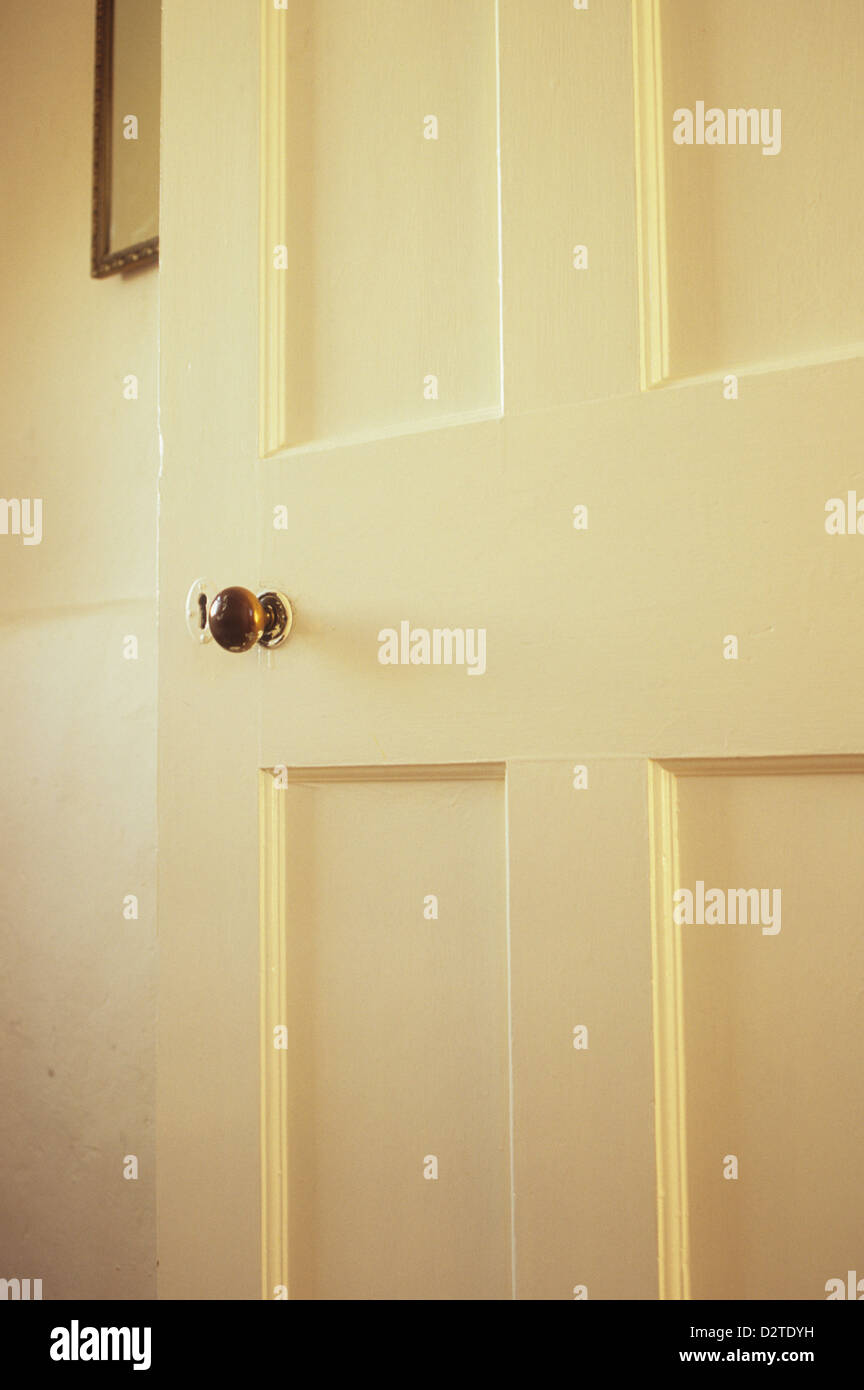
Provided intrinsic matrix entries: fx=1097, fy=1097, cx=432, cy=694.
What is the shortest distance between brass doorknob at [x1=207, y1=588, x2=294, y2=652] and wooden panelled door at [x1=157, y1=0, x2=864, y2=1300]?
0.01 meters

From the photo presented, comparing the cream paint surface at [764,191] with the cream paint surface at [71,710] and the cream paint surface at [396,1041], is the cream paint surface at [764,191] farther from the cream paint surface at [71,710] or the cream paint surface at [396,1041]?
the cream paint surface at [71,710]

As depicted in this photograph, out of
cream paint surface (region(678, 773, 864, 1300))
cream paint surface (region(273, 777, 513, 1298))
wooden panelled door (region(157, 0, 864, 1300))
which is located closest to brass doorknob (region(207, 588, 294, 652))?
wooden panelled door (region(157, 0, 864, 1300))

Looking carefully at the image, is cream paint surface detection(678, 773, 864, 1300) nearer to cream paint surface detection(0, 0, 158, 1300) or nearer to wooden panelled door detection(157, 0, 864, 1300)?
wooden panelled door detection(157, 0, 864, 1300)

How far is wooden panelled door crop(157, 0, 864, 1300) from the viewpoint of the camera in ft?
2.22

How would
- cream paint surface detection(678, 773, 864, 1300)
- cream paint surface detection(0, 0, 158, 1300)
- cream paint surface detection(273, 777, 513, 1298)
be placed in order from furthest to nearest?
1. cream paint surface detection(0, 0, 158, 1300)
2. cream paint surface detection(273, 777, 513, 1298)
3. cream paint surface detection(678, 773, 864, 1300)

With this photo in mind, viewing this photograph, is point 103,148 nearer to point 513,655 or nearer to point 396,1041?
point 513,655

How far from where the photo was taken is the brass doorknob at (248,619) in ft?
2.63

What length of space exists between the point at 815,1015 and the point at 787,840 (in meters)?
0.11

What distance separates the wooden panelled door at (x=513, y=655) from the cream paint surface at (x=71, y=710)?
1.66ft

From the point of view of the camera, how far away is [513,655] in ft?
2.49

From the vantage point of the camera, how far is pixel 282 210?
2.85 feet

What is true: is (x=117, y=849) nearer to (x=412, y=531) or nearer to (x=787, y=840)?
(x=412, y=531)

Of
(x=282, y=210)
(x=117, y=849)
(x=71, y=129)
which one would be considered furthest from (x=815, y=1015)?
(x=71, y=129)

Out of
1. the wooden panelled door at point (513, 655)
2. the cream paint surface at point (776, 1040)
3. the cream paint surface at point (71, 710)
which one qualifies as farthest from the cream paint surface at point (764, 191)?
the cream paint surface at point (71, 710)
